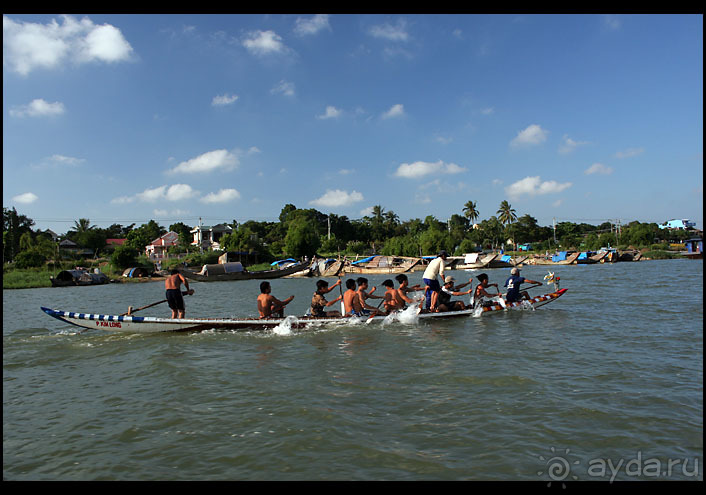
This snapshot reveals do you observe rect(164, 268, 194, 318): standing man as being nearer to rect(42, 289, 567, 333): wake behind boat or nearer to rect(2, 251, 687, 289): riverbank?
rect(42, 289, 567, 333): wake behind boat

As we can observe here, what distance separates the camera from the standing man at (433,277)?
14.9m

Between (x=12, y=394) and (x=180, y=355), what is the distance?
3.51 meters

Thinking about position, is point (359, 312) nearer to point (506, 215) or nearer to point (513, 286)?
point (513, 286)

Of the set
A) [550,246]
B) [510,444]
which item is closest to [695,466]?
[510,444]

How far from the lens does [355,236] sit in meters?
103

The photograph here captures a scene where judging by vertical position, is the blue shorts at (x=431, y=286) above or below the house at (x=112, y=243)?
below

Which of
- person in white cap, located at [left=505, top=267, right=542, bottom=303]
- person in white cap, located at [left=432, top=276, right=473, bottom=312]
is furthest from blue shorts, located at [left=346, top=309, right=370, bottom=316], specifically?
person in white cap, located at [left=505, top=267, right=542, bottom=303]

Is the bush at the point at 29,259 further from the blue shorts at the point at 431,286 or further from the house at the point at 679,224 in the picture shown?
the house at the point at 679,224

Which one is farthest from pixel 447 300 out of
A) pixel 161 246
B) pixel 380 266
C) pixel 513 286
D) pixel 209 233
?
pixel 209 233

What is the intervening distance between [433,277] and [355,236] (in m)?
88.2

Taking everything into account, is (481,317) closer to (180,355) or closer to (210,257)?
(180,355)

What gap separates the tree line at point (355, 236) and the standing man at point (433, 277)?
53.6 meters

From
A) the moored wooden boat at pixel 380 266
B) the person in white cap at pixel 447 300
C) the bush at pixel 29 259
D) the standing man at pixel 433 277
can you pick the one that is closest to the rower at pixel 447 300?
the person in white cap at pixel 447 300
